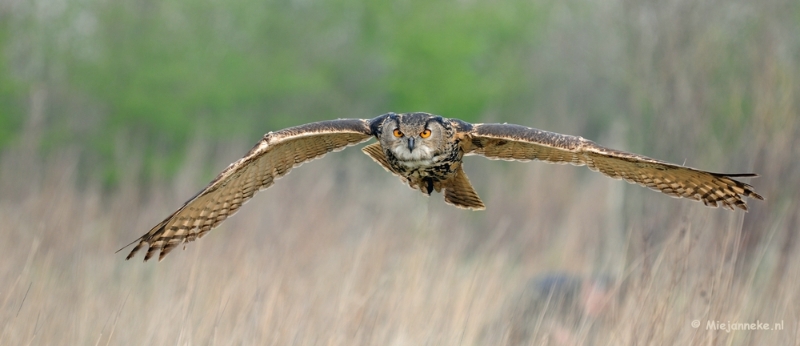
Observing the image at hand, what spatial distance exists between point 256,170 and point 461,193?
45.9 inches

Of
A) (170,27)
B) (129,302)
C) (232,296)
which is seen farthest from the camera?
(170,27)

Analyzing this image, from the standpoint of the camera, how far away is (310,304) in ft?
14.3

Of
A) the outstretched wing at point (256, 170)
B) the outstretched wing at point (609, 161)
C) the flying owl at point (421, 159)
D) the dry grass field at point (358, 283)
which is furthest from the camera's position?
the outstretched wing at point (256, 170)

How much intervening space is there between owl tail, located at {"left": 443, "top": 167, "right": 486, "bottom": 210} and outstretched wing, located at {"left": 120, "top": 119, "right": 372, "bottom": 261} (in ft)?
1.89

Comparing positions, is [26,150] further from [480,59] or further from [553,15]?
[553,15]

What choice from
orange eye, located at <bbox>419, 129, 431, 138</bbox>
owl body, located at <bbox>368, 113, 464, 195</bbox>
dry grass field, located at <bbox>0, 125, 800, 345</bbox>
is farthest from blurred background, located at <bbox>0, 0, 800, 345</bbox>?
orange eye, located at <bbox>419, 129, 431, 138</bbox>

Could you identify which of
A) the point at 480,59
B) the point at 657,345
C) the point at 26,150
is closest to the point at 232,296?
the point at 657,345

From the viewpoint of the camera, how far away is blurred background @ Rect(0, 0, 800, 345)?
4.19 m

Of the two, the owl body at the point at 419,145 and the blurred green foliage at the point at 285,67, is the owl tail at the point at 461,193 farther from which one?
the blurred green foliage at the point at 285,67

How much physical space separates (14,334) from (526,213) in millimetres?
8644

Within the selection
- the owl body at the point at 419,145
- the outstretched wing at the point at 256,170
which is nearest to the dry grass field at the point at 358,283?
the outstretched wing at the point at 256,170

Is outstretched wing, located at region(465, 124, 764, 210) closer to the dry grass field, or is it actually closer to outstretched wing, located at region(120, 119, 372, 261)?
the dry grass field

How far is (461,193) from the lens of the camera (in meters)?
5.05

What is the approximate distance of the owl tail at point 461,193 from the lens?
16.4 ft
